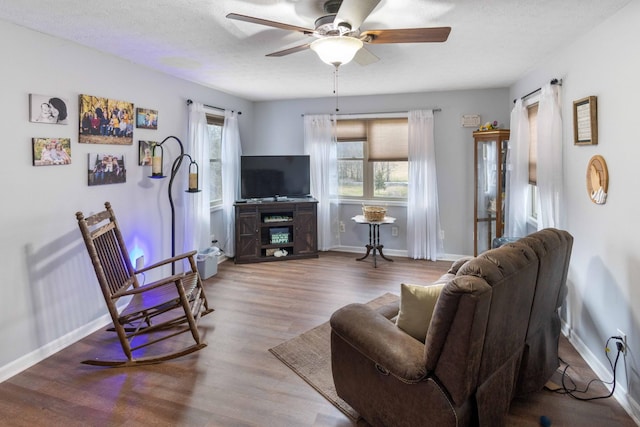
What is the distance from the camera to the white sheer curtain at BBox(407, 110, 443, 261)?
5141 millimetres

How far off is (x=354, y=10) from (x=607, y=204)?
76.9 inches

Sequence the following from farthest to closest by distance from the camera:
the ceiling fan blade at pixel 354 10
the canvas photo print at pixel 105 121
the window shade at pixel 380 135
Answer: the window shade at pixel 380 135, the canvas photo print at pixel 105 121, the ceiling fan blade at pixel 354 10

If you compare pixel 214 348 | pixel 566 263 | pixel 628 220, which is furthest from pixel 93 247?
pixel 628 220

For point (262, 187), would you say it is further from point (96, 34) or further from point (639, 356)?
point (639, 356)

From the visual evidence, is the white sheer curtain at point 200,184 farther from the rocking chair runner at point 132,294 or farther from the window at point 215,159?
the rocking chair runner at point 132,294

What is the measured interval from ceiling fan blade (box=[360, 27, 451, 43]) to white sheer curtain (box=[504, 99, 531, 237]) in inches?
86.7

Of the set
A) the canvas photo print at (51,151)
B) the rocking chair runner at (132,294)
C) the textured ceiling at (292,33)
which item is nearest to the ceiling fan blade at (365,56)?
Result: the textured ceiling at (292,33)

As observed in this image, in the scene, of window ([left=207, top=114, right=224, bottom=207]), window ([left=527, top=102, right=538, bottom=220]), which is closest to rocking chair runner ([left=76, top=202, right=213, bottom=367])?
window ([left=207, top=114, right=224, bottom=207])

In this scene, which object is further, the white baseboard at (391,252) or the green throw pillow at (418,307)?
the white baseboard at (391,252)

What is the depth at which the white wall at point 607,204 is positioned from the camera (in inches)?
82.7

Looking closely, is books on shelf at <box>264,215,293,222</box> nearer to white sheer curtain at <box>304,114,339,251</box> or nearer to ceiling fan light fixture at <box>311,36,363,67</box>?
white sheer curtain at <box>304,114,339,251</box>

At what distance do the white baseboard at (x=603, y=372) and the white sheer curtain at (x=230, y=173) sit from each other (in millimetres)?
4018

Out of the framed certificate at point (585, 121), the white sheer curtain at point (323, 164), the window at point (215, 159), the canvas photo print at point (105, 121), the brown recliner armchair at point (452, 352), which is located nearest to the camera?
the brown recliner armchair at point (452, 352)

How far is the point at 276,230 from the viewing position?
5.37 meters
